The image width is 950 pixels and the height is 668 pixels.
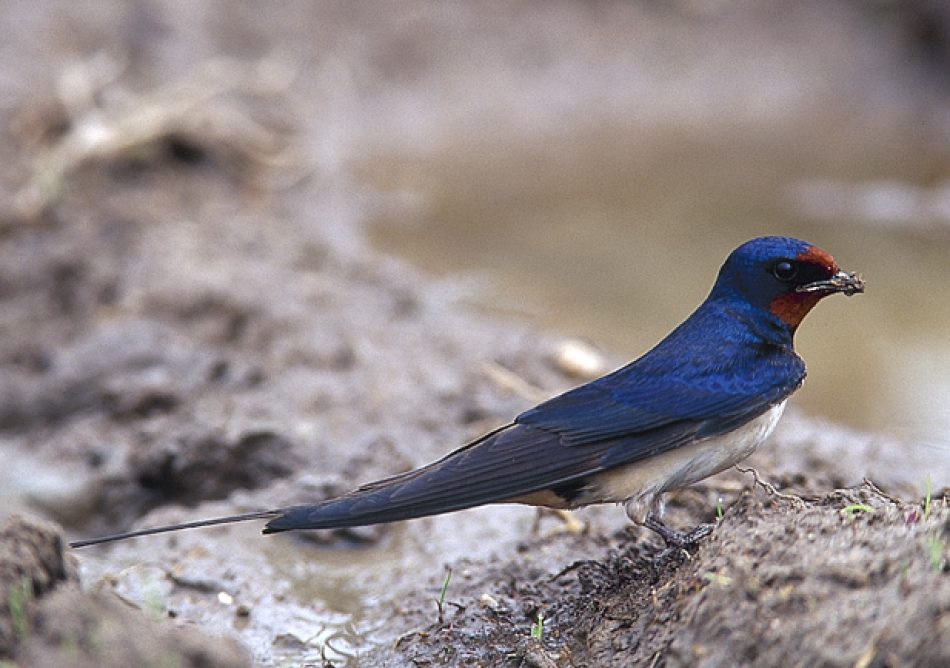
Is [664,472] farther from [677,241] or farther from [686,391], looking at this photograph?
[677,241]

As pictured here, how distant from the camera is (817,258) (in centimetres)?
327

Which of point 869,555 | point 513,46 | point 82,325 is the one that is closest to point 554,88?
point 513,46

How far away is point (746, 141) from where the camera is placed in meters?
9.41

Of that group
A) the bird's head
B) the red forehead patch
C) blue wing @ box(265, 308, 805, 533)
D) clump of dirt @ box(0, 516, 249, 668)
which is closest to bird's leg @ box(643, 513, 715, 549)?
blue wing @ box(265, 308, 805, 533)

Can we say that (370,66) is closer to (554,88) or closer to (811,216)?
(554,88)

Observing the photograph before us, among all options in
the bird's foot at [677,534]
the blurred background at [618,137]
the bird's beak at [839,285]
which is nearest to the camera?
the bird's foot at [677,534]

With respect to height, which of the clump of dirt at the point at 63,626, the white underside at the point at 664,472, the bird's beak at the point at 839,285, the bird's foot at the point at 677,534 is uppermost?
the bird's beak at the point at 839,285

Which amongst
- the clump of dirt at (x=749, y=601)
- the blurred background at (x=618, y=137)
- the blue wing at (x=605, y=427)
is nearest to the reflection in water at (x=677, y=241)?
the blurred background at (x=618, y=137)

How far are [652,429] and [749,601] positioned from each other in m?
0.71

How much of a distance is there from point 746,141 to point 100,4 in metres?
4.82

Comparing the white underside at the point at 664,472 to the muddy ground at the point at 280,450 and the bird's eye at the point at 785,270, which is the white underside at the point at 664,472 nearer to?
the muddy ground at the point at 280,450

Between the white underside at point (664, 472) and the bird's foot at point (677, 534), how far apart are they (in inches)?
1.2

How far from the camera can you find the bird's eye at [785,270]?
10.9 ft

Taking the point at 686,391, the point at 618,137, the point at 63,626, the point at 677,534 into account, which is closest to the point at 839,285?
the point at 686,391
